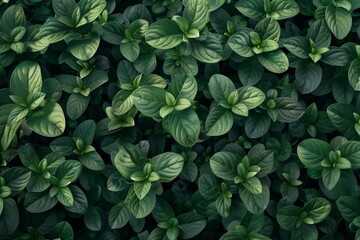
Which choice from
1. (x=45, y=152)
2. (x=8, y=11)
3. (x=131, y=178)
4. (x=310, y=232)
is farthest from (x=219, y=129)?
(x=8, y=11)

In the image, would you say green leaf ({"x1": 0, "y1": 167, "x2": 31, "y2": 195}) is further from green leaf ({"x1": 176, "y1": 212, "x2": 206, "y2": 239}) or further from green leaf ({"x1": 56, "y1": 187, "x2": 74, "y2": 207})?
green leaf ({"x1": 176, "y1": 212, "x2": 206, "y2": 239})

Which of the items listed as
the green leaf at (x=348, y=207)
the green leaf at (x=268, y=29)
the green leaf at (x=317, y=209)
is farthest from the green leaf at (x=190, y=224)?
the green leaf at (x=268, y=29)

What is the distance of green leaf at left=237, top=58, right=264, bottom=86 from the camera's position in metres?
2.02

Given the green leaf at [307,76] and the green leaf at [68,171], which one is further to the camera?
the green leaf at [307,76]

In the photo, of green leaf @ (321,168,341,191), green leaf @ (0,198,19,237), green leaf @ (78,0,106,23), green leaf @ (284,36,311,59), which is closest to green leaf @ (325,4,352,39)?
green leaf @ (284,36,311,59)

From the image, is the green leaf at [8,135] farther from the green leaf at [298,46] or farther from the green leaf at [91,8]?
the green leaf at [298,46]

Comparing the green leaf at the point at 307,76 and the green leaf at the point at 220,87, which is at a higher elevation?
the green leaf at the point at 220,87

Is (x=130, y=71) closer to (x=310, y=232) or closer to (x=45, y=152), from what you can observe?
(x=45, y=152)

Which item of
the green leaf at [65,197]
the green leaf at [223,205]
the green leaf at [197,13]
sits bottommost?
the green leaf at [223,205]

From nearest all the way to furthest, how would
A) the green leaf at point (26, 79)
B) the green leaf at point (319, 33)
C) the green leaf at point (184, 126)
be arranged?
the green leaf at point (184, 126), the green leaf at point (26, 79), the green leaf at point (319, 33)

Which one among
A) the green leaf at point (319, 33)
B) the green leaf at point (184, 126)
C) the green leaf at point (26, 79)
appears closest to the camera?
the green leaf at point (184, 126)

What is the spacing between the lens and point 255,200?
189cm

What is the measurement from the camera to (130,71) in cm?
203

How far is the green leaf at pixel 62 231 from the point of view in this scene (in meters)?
1.90
